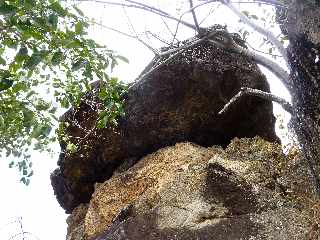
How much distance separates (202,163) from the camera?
28.1ft

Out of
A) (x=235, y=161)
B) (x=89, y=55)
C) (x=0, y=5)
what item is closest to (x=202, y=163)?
(x=235, y=161)

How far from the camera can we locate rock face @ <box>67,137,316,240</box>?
23.2 feet

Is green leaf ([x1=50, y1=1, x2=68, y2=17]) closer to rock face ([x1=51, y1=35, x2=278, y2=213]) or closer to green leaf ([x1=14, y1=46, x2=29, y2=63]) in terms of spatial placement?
green leaf ([x1=14, y1=46, x2=29, y2=63])

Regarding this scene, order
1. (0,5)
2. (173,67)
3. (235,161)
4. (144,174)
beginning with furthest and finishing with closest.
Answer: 1. (173,67)
2. (144,174)
3. (235,161)
4. (0,5)

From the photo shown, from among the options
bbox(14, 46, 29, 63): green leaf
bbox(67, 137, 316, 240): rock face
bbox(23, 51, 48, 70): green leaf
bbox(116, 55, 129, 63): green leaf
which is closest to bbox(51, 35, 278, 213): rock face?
bbox(67, 137, 316, 240): rock face

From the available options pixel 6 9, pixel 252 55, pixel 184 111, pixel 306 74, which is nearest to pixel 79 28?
pixel 6 9

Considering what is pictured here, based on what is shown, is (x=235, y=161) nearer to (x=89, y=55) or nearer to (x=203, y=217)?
(x=203, y=217)

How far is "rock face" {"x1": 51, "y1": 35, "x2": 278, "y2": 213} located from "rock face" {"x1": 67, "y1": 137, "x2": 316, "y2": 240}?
3.15ft

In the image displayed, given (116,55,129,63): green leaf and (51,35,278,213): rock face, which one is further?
(51,35,278,213): rock face

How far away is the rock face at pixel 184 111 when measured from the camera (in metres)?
9.78

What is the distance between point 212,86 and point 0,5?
686 cm

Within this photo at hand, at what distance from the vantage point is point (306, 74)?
377cm

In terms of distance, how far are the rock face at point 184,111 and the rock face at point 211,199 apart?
0.96m

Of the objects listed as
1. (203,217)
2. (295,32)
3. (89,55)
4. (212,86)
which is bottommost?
Result: (203,217)
